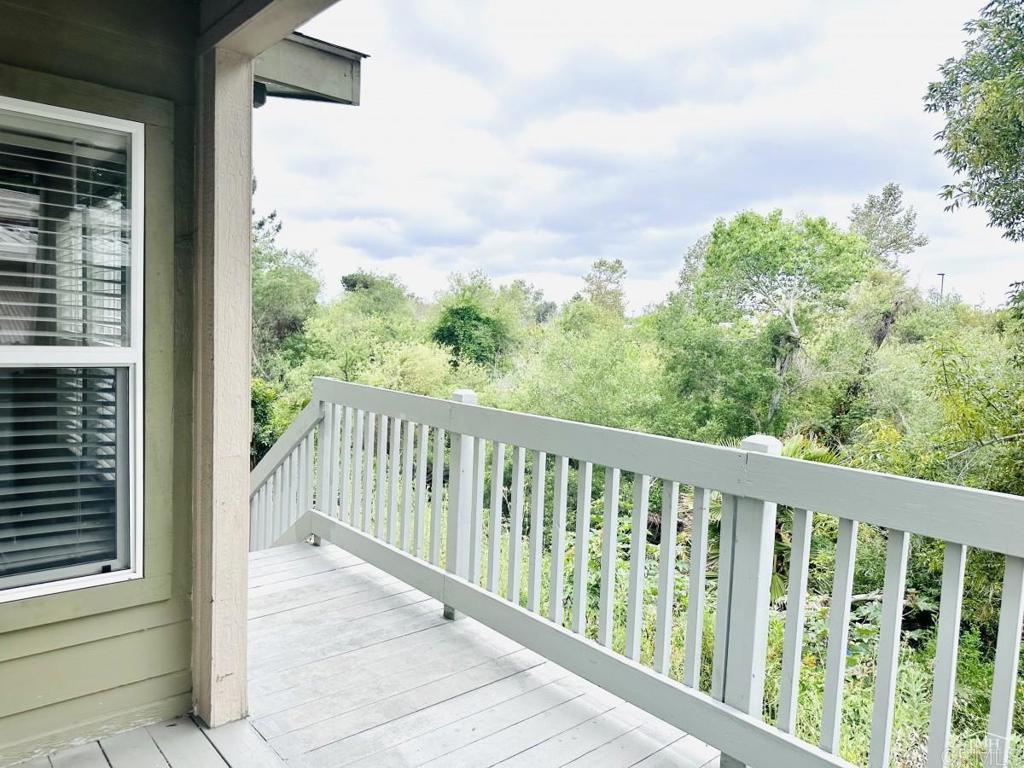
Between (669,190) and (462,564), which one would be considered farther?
(669,190)

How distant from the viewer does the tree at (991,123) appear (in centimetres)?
750

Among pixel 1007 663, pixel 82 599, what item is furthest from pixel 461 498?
pixel 1007 663

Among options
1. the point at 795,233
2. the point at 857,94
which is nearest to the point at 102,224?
the point at 795,233

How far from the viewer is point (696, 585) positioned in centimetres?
200

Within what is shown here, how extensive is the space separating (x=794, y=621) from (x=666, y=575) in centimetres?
39

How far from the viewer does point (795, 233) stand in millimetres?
13023

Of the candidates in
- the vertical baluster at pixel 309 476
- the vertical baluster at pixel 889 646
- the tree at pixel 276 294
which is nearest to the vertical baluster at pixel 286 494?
the vertical baluster at pixel 309 476

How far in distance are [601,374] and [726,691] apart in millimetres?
10847

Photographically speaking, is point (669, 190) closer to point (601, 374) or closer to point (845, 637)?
point (601, 374)

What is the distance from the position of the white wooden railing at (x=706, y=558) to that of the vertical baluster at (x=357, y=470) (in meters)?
0.11

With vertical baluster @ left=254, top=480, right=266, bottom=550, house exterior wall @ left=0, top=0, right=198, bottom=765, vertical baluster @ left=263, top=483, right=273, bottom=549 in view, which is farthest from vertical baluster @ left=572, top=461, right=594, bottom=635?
vertical baluster @ left=254, top=480, right=266, bottom=550

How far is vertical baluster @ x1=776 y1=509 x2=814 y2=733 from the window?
192 centimetres

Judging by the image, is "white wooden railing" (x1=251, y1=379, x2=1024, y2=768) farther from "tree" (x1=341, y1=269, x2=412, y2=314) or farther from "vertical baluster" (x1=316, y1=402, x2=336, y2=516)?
"tree" (x1=341, y1=269, x2=412, y2=314)

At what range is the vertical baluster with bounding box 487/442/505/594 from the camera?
264 centimetres
